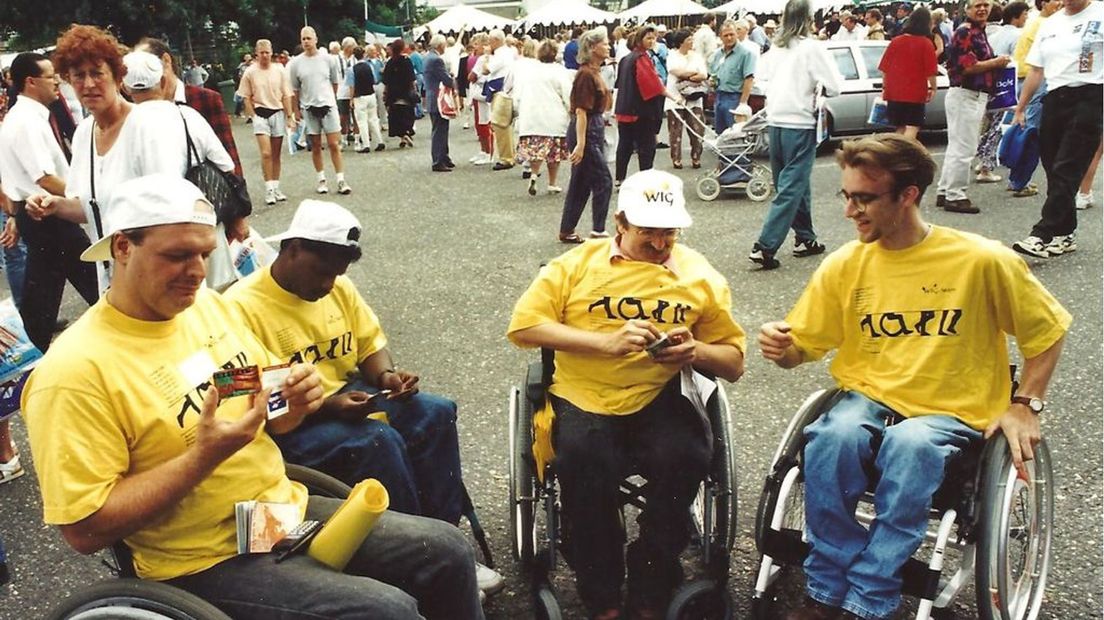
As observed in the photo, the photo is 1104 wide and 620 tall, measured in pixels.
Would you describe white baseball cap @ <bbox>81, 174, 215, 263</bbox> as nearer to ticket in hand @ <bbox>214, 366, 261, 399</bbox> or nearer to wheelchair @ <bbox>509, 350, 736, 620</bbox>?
ticket in hand @ <bbox>214, 366, 261, 399</bbox>

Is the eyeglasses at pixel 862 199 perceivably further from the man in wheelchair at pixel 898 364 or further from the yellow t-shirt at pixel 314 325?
the yellow t-shirt at pixel 314 325

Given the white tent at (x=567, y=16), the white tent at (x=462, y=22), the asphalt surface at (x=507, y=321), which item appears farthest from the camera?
the white tent at (x=462, y=22)

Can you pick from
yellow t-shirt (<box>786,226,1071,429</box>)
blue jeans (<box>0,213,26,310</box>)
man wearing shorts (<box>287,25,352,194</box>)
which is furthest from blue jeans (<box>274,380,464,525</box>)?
man wearing shorts (<box>287,25,352,194</box>)

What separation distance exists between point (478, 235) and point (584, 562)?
18.5 ft

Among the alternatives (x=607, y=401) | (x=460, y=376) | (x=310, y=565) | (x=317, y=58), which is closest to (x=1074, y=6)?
(x=460, y=376)

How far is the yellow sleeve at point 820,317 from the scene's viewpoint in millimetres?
2820

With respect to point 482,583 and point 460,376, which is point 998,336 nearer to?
point 482,583

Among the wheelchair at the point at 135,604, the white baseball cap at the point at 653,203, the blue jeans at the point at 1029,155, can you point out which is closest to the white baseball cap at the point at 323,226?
the white baseball cap at the point at 653,203

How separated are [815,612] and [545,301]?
1.21 metres

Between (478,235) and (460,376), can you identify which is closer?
(460,376)

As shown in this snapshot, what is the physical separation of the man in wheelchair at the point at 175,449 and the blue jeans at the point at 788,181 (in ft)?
14.9

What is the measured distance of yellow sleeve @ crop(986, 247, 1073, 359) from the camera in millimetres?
2557

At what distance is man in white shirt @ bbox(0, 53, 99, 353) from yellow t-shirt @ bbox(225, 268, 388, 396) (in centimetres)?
221

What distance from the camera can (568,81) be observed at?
8.96m
